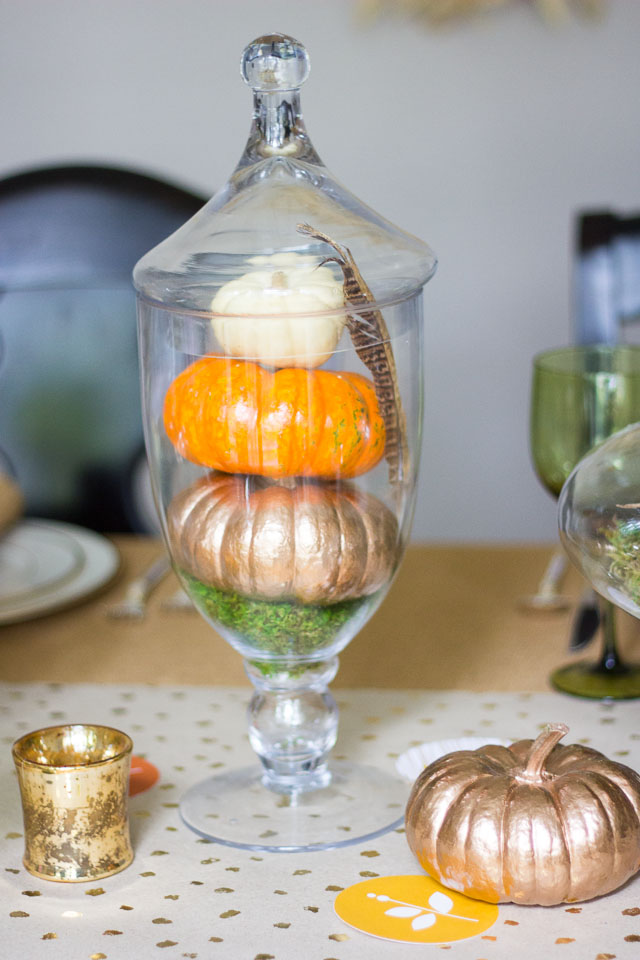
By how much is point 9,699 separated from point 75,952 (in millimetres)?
318

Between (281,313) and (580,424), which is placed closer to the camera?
(281,313)

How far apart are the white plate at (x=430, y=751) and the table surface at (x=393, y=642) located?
0.10 meters

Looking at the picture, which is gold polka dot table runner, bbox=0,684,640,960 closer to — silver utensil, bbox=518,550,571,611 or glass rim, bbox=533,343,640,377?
silver utensil, bbox=518,550,571,611

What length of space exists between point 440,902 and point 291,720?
0.53 ft

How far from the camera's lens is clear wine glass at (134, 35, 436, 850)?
623mm

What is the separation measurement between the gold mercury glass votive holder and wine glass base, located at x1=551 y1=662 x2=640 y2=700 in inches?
14.0

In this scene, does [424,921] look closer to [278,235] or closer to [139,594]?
[278,235]

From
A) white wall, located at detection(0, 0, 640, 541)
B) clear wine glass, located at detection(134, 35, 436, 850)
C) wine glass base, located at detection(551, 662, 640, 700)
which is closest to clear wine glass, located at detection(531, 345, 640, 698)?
wine glass base, located at detection(551, 662, 640, 700)

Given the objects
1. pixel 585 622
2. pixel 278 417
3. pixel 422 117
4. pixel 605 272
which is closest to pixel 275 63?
pixel 278 417

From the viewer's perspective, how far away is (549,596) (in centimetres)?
100

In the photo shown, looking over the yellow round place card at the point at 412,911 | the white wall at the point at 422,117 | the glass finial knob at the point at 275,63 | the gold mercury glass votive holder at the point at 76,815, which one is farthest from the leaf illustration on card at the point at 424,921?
the white wall at the point at 422,117

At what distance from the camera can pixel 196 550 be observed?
65cm

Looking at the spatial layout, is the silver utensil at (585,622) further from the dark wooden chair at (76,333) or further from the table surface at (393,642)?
the dark wooden chair at (76,333)

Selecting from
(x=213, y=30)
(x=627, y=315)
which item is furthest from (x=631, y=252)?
(x=213, y=30)
